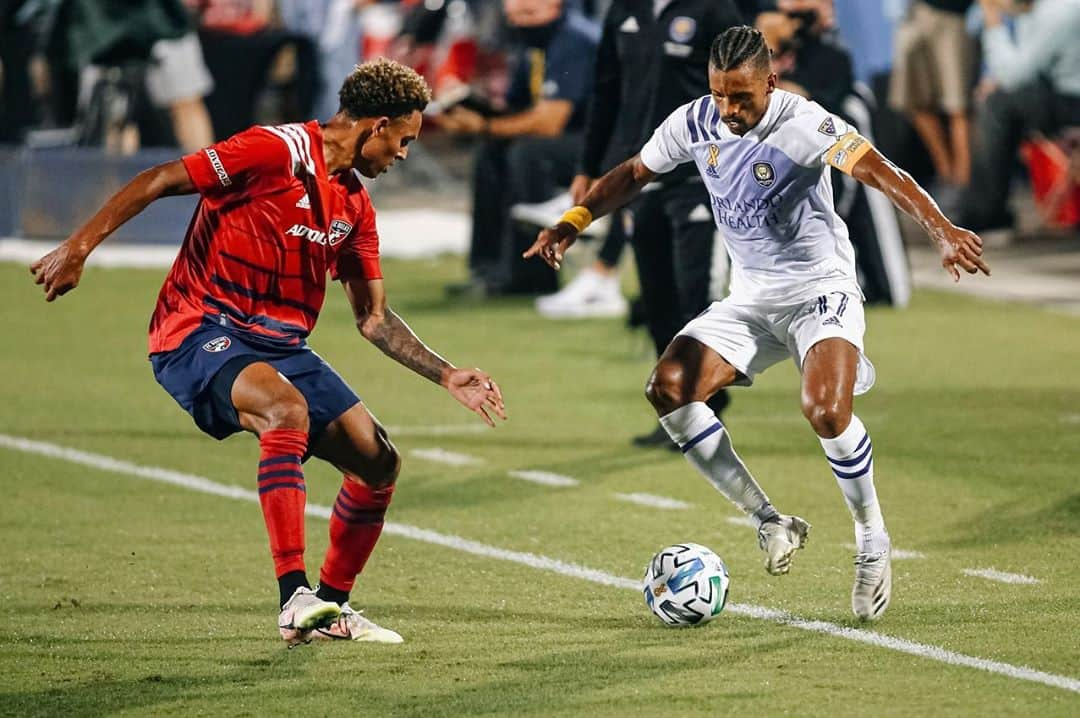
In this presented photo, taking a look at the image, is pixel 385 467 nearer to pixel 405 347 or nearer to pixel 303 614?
pixel 405 347

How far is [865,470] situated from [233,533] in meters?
2.77

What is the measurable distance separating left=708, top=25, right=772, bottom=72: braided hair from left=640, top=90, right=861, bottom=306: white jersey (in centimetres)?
22

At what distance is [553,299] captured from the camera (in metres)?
15.4

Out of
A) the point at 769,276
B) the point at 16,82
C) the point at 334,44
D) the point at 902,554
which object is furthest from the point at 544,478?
the point at 16,82

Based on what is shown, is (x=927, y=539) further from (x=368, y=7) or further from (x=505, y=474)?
(x=368, y=7)

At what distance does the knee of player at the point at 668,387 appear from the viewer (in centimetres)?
731

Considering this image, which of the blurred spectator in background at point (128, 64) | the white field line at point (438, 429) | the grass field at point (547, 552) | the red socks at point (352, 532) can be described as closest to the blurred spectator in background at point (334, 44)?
the blurred spectator in background at point (128, 64)

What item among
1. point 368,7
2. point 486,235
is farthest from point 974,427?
point 368,7

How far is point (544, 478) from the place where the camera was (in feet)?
31.3

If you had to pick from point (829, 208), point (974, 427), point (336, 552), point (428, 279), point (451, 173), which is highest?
point (829, 208)

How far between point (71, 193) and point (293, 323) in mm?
12157

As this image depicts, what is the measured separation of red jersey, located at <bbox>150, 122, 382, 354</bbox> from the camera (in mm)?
6445

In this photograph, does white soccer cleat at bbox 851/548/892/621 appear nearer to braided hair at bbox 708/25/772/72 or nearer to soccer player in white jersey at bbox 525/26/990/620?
soccer player in white jersey at bbox 525/26/990/620

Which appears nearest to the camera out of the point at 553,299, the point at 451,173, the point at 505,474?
the point at 505,474
